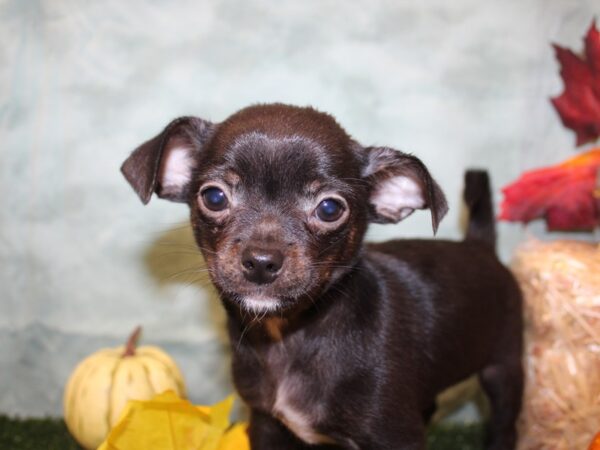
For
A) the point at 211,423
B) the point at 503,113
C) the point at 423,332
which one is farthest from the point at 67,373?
the point at 503,113

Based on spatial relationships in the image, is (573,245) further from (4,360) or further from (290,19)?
(4,360)

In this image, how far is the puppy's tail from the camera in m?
3.50

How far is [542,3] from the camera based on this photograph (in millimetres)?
3820

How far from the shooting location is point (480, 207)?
3584 millimetres

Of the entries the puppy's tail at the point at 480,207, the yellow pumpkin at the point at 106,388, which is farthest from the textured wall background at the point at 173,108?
the yellow pumpkin at the point at 106,388

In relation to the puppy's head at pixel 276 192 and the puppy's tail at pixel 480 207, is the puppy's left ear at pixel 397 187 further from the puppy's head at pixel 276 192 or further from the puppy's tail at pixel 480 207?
the puppy's tail at pixel 480 207

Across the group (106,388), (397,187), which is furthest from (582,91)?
(106,388)

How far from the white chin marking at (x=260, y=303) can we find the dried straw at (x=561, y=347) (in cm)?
156

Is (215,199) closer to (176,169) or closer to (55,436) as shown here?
(176,169)

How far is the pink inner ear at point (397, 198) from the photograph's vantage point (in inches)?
109

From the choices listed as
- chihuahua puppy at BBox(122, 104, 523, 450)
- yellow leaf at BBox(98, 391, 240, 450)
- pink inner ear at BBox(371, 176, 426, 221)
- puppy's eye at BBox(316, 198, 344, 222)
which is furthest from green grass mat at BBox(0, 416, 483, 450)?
puppy's eye at BBox(316, 198, 344, 222)

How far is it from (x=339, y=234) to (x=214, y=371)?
182 cm

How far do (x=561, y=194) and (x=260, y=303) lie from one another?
6.67ft

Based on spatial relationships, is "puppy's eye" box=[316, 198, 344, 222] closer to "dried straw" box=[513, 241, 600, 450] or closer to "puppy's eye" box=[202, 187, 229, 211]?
"puppy's eye" box=[202, 187, 229, 211]
